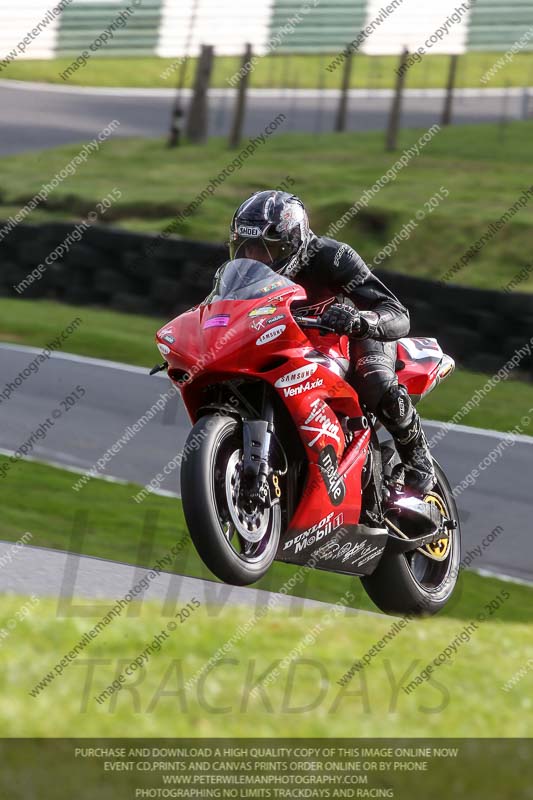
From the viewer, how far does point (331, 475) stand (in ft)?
16.5

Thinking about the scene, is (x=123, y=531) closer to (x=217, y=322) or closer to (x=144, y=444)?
(x=144, y=444)

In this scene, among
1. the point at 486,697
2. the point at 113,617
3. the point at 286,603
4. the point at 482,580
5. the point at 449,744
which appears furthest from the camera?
the point at 482,580

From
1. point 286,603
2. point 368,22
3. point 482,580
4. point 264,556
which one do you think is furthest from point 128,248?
point 368,22

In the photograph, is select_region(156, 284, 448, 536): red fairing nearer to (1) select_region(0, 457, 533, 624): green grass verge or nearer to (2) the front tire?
(2) the front tire

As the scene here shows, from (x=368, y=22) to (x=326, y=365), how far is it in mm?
23797

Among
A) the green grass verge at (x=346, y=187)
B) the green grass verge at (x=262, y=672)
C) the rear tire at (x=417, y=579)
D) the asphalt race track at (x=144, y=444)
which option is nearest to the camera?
the green grass verge at (x=262, y=672)

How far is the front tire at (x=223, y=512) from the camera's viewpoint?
4535 mm

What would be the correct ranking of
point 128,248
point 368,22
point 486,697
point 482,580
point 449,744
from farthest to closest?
point 368,22 < point 128,248 < point 482,580 < point 486,697 < point 449,744

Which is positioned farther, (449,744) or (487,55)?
(487,55)

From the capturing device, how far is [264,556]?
15.8ft

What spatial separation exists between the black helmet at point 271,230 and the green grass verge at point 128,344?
637 cm

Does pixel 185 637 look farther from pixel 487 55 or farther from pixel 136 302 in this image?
pixel 487 55

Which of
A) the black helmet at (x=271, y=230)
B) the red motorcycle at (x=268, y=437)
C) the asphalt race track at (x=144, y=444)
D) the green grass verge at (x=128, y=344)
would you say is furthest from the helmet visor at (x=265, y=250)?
the green grass verge at (x=128, y=344)

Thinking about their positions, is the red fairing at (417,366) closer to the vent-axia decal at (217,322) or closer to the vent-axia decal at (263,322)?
the vent-axia decal at (263,322)
